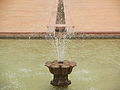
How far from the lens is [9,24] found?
10.6m

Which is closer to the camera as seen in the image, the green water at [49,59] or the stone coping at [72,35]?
the green water at [49,59]

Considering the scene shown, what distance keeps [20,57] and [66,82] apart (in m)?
2.42

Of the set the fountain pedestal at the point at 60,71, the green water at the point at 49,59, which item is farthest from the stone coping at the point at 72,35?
the fountain pedestal at the point at 60,71

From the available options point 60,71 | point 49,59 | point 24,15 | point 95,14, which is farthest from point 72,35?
point 60,71

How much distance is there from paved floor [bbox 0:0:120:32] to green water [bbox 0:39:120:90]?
100 centimetres

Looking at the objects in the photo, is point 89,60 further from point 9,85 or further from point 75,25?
point 75,25

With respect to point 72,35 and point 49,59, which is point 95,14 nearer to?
point 72,35

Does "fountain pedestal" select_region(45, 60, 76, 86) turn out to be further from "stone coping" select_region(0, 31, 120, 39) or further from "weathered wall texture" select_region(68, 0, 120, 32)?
"weathered wall texture" select_region(68, 0, 120, 32)

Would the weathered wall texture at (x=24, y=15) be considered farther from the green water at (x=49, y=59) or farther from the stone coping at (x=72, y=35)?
the green water at (x=49, y=59)

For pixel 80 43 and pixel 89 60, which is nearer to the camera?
pixel 89 60

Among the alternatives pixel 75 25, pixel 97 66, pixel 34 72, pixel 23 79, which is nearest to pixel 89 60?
pixel 97 66

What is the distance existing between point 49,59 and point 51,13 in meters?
4.38

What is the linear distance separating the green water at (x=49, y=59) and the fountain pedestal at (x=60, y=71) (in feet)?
0.32

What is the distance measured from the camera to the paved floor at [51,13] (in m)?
10.3
